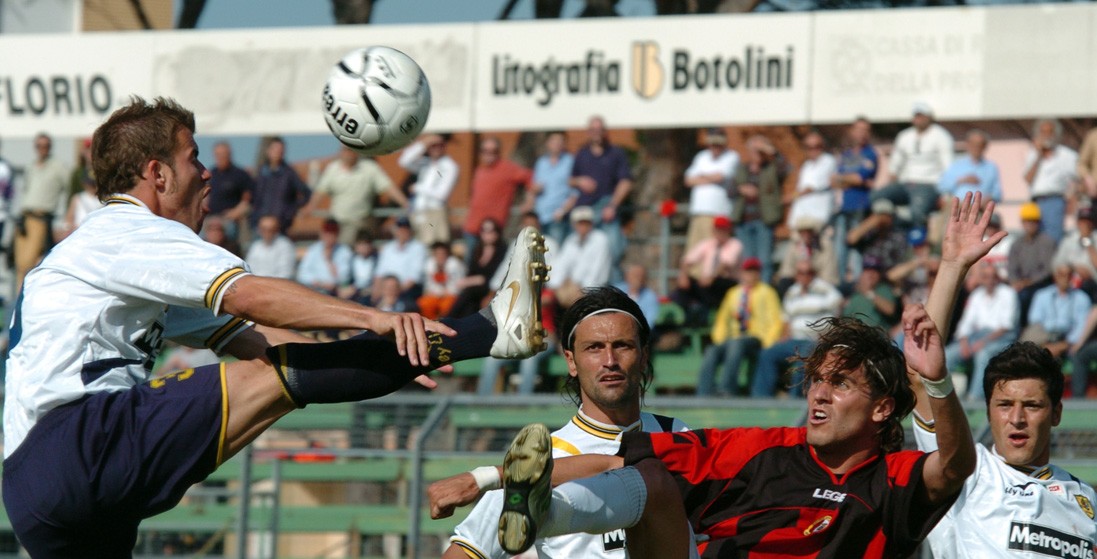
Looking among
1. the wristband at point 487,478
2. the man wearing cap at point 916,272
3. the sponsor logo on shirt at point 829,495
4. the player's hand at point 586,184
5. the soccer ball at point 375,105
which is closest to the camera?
the wristband at point 487,478

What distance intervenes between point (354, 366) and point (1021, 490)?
2.69 meters

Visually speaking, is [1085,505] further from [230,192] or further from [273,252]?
[230,192]

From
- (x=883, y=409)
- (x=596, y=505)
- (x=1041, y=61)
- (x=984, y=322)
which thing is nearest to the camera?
(x=596, y=505)

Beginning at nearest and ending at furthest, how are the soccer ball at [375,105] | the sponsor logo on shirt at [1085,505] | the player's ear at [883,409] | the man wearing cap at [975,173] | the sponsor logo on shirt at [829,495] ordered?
1. the sponsor logo on shirt at [829,495]
2. the player's ear at [883,409]
3. the sponsor logo on shirt at [1085,505]
4. the soccer ball at [375,105]
5. the man wearing cap at [975,173]

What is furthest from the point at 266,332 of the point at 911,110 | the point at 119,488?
the point at 911,110

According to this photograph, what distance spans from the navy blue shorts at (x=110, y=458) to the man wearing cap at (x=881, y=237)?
907 centimetres

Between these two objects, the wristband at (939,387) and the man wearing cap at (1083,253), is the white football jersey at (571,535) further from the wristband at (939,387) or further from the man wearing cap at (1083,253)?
the man wearing cap at (1083,253)

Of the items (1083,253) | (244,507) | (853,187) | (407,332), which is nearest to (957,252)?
(407,332)

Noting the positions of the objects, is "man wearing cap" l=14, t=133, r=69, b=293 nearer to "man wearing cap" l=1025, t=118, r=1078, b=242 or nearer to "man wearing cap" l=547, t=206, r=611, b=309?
"man wearing cap" l=547, t=206, r=611, b=309

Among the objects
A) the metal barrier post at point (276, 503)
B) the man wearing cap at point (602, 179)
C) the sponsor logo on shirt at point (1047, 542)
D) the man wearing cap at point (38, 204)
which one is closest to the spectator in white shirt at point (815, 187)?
the man wearing cap at point (602, 179)

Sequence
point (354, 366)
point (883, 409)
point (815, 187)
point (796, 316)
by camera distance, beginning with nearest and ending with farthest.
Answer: point (354, 366) → point (883, 409) → point (796, 316) → point (815, 187)

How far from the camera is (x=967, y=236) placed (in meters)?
5.06

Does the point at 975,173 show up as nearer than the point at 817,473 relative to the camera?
No

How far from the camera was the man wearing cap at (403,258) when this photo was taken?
14375 millimetres
